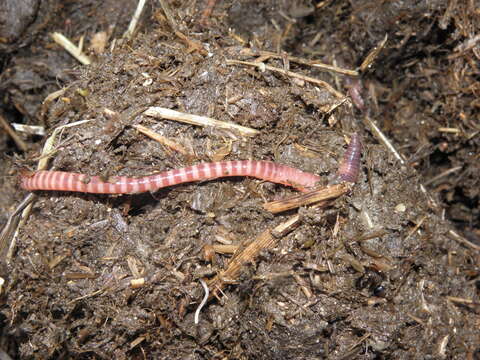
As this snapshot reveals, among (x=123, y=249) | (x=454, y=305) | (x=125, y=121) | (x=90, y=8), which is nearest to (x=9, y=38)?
(x=90, y=8)

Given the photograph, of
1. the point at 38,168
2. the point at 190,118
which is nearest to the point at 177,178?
the point at 190,118

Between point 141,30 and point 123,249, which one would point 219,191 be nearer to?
point 123,249

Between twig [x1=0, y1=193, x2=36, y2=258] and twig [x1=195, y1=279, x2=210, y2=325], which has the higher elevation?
twig [x1=0, y1=193, x2=36, y2=258]

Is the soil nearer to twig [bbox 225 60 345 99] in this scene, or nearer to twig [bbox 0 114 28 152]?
twig [bbox 225 60 345 99]

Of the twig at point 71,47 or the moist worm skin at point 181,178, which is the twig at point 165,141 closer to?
the moist worm skin at point 181,178

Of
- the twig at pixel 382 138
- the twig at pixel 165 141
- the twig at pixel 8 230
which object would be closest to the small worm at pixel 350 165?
the twig at pixel 382 138

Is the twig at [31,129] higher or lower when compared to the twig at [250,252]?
higher

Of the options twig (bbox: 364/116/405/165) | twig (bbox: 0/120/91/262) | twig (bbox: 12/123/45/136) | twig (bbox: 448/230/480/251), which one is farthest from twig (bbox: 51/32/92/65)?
twig (bbox: 448/230/480/251)
